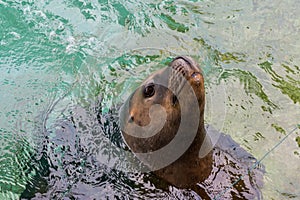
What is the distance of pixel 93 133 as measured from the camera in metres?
4.01

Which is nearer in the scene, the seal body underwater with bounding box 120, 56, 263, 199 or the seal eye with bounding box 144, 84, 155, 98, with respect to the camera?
the seal body underwater with bounding box 120, 56, 263, 199

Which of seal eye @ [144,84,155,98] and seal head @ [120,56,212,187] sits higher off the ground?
seal eye @ [144,84,155,98]

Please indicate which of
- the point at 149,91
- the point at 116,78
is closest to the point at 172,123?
the point at 149,91

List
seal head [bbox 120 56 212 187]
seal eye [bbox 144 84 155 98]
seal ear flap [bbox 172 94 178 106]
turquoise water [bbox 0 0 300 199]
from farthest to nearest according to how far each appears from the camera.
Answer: turquoise water [bbox 0 0 300 199], seal eye [bbox 144 84 155 98], seal ear flap [bbox 172 94 178 106], seal head [bbox 120 56 212 187]

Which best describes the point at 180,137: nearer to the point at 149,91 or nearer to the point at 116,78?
the point at 149,91

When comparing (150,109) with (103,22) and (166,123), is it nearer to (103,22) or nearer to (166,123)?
(166,123)

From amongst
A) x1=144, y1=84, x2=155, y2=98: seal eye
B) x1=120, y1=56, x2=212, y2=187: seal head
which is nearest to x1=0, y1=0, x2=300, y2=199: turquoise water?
x1=120, y1=56, x2=212, y2=187: seal head

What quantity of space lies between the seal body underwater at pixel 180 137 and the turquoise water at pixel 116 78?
0.19 metres

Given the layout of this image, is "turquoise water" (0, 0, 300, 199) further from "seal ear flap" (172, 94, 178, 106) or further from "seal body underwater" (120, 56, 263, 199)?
"seal ear flap" (172, 94, 178, 106)

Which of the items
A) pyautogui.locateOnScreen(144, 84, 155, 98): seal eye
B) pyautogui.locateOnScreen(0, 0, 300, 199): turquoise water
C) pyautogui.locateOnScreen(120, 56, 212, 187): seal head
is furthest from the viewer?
pyautogui.locateOnScreen(0, 0, 300, 199): turquoise water

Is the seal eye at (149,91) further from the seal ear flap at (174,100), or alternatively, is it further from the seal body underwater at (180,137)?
the seal ear flap at (174,100)

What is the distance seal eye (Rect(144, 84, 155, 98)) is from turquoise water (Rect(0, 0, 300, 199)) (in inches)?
24.3

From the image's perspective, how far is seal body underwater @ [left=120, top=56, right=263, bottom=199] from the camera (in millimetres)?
3109

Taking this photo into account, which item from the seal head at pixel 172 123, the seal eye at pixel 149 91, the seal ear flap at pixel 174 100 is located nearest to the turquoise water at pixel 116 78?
the seal head at pixel 172 123
